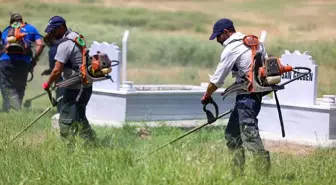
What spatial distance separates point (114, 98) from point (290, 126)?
116 inches

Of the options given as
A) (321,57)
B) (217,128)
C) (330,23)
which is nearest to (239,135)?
(217,128)

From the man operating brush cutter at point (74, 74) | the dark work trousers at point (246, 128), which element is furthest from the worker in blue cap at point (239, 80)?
the man operating brush cutter at point (74, 74)

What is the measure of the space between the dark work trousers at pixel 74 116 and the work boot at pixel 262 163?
257 centimetres

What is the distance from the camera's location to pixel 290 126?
1265cm

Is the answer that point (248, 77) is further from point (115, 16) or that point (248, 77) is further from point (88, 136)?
point (115, 16)

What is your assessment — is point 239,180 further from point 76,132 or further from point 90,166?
point 76,132

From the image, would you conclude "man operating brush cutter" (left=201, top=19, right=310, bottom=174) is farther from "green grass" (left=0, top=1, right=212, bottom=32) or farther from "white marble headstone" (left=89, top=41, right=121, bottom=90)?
"green grass" (left=0, top=1, right=212, bottom=32)

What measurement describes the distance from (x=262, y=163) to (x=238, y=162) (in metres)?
0.32

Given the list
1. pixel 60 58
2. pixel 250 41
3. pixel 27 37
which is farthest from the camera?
pixel 27 37

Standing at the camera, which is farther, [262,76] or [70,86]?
[70,86]

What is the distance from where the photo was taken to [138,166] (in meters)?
8.27

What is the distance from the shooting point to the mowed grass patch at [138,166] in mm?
7738

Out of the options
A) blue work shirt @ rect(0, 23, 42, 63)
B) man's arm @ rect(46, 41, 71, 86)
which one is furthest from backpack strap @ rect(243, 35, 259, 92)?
blue work shirt @ rect(0, 23, 42, 63)

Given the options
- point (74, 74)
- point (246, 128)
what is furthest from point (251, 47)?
point (74, 74)
